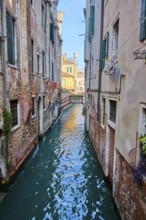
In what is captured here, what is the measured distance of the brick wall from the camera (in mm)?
2904

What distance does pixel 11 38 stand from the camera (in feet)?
19.2

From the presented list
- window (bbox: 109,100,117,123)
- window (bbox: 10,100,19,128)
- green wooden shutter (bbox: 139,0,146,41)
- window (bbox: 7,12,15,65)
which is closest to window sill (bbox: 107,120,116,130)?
window (bbox: 109,100,117,123)

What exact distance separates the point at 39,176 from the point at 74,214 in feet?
7.59

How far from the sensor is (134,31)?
3330 mm

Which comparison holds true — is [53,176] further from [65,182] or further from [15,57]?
[15,57]

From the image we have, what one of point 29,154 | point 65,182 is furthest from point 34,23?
point 65,182

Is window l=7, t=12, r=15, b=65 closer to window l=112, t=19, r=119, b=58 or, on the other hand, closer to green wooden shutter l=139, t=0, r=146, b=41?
window l=112, t=19, r=119, b=58

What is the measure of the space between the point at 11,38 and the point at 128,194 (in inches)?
223

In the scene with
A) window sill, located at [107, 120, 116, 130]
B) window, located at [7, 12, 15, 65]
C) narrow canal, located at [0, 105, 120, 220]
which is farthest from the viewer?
window, located at [7, 12, 15, 65]

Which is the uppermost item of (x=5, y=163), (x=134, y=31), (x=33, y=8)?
(x=33, y=8)

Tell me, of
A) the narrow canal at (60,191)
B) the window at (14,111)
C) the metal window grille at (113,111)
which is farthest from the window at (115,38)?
the narrow canal at (60,191)

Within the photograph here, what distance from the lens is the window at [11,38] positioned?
5555 millimetres

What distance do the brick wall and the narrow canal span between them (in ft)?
1.95

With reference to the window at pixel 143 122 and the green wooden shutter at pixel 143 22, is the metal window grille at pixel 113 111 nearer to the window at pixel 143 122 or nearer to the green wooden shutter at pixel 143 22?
the window at pixel 143 122
